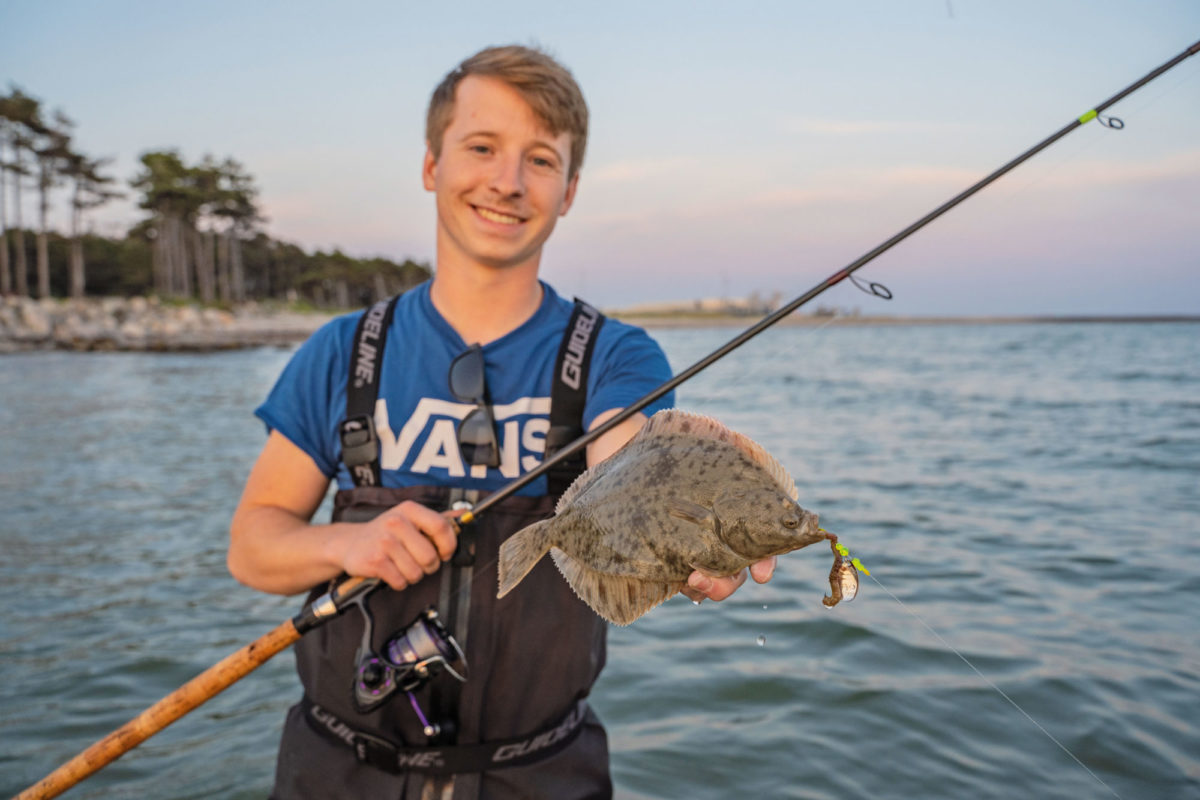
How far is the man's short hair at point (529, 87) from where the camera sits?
9.61ft

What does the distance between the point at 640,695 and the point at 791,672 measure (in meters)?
0.98

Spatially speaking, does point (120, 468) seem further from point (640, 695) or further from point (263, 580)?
point (263, 580)

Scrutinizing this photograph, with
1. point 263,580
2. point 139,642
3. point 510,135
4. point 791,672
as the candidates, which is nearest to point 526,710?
point 263,580

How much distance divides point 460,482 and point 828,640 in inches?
150

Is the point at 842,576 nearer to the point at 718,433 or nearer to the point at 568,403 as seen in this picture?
the point at 718,433

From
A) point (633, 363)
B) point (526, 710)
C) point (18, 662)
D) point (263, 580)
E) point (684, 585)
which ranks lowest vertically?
point (18, 662)

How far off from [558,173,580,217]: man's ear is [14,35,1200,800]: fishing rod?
34.8 inches

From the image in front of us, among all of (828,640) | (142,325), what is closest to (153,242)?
(142,325)

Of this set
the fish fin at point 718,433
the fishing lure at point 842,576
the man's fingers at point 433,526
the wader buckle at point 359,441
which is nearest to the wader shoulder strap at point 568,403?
the man's fingers at point 433,526

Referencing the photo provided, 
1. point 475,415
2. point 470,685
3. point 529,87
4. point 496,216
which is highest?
point 529,87

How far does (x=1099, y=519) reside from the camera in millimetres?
8867

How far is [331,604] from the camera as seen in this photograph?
2.67 m

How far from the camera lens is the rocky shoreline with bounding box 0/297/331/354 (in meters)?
44.2

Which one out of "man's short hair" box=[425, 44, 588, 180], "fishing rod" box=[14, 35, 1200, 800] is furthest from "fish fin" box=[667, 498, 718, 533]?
"man's short hair" box=[425, 44, 588, 180]
